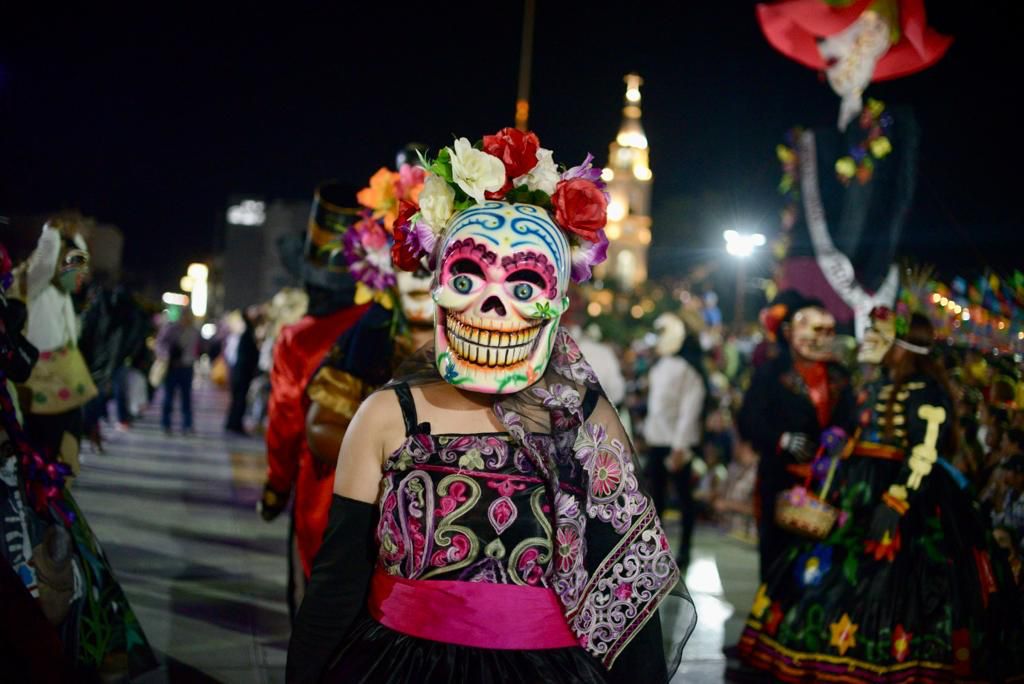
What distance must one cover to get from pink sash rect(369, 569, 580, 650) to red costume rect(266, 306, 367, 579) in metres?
2.28

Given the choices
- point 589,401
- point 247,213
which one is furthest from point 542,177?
point 247,213

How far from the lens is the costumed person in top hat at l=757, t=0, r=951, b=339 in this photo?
9836 millimetres

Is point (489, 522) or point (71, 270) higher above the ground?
point (71, 270)

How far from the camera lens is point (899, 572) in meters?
5.34

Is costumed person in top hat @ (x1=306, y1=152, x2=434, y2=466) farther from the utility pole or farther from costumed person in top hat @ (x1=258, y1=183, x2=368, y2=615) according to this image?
the utility pole

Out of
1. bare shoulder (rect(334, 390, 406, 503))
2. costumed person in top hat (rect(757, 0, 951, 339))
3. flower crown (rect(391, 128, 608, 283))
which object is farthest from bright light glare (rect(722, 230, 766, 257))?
bare shoulder (rect(334, 390, 406, 503))

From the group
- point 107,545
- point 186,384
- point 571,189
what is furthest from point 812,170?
point 186,384

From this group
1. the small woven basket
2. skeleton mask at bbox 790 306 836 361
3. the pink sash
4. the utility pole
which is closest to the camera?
the pink sash

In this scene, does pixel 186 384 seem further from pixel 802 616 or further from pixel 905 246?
pixel 802 616

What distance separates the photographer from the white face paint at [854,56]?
9914 mm

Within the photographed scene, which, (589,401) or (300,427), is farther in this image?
(300,427)

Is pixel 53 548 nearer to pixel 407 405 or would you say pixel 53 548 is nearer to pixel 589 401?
pixel 407 405

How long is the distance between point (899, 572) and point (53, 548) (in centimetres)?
415

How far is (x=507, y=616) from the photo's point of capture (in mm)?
2602
